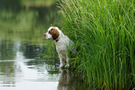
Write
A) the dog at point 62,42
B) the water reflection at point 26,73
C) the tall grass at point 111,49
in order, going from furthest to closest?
the dog at point 62,42 < the water reflection at point 26,73 < the tall grass at point 111,49

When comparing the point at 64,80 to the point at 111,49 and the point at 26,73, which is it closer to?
the point at 26,73

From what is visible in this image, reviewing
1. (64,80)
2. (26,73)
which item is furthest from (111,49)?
(26,73)

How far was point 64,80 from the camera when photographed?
8.63m

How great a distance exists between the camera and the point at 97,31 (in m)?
7.30

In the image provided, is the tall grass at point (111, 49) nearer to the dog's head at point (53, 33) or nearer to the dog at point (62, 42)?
the dog at point (62, 42)

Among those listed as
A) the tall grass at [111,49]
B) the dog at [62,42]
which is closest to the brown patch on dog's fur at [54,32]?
the dog at [62,42]

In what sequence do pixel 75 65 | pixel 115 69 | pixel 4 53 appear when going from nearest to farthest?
pixel 115 69, pixel 75 65, pixel 4 53

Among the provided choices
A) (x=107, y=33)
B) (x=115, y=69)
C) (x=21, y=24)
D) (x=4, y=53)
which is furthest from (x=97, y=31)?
(x=21, y=24)

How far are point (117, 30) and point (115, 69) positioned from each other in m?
0.66

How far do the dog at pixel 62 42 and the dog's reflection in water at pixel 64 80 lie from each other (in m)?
0.37

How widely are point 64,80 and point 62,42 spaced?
1.45m

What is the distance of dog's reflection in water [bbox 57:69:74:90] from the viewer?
7.89 meters

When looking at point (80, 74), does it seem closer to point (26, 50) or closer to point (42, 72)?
point (42, 72)

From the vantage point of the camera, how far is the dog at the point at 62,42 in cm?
964
